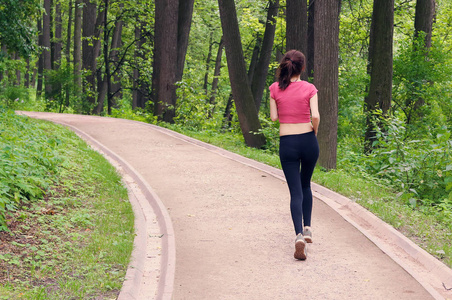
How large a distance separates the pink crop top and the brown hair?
7 cm

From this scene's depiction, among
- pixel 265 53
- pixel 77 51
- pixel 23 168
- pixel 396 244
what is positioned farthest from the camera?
pixel 77 51

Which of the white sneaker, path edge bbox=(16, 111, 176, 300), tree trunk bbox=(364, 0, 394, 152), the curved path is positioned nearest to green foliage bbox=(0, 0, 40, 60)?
the curved path

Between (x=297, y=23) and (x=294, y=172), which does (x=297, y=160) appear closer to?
(x=294, y=172)

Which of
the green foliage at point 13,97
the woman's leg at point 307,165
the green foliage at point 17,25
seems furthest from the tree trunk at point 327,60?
the green foliage at point 13,97

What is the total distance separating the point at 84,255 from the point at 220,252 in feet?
5.54

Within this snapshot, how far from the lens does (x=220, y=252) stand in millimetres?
6617

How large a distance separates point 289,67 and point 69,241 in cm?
351

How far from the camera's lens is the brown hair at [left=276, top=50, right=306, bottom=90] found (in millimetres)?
6188

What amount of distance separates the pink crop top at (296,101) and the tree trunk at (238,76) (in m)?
9.90

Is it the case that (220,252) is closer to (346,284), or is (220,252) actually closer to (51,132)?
(346,284)

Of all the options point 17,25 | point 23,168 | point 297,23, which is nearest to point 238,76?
point 297,23

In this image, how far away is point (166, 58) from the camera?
20.4 metres

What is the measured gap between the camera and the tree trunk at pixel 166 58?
20.0m

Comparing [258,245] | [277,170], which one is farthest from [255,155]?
[258,245]
